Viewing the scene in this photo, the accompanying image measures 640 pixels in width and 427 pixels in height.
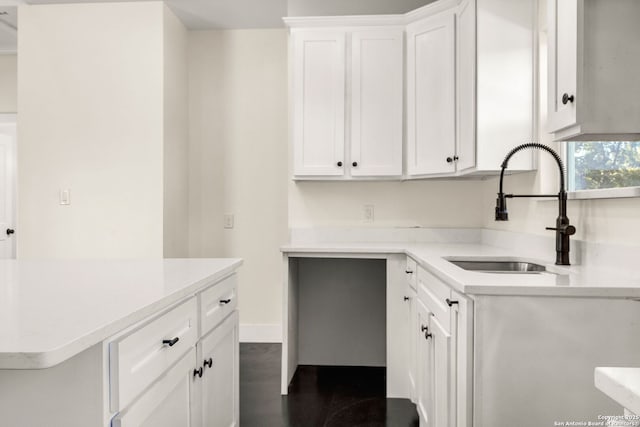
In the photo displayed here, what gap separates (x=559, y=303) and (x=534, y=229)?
1144mm

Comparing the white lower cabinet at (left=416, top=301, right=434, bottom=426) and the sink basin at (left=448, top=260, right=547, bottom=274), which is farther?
the sink basin at (left=448, top=260, right=547, bottom=274)

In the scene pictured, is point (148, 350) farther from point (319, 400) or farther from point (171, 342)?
point (319, 400)

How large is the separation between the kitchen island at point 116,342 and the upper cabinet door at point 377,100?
5.12ft

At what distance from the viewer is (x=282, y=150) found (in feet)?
13.2

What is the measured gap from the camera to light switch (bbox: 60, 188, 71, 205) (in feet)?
11.9

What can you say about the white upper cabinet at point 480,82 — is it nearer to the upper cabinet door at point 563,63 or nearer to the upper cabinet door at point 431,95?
the upper cabinet door at point 431,95

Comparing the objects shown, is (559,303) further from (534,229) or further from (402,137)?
(402,137)

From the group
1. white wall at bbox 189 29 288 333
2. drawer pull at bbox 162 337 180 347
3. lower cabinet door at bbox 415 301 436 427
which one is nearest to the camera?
drawer pull at bbox 162 337 180 347

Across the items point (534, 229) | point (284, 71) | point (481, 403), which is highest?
point (284, 71)

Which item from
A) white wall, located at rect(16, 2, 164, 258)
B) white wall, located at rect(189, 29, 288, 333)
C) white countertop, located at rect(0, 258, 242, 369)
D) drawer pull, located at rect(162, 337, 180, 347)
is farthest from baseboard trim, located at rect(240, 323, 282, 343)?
drawer pull, located at rect(162, 337, 180, 347)

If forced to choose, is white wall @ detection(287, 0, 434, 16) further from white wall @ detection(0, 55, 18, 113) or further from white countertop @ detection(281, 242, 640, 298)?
white wall @ detection(0, 55, 18, 113)

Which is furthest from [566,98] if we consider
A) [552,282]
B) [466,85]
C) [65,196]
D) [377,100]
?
[65,196]

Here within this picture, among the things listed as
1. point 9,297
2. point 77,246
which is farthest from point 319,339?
point 9,297

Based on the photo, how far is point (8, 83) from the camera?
458 centimetres
